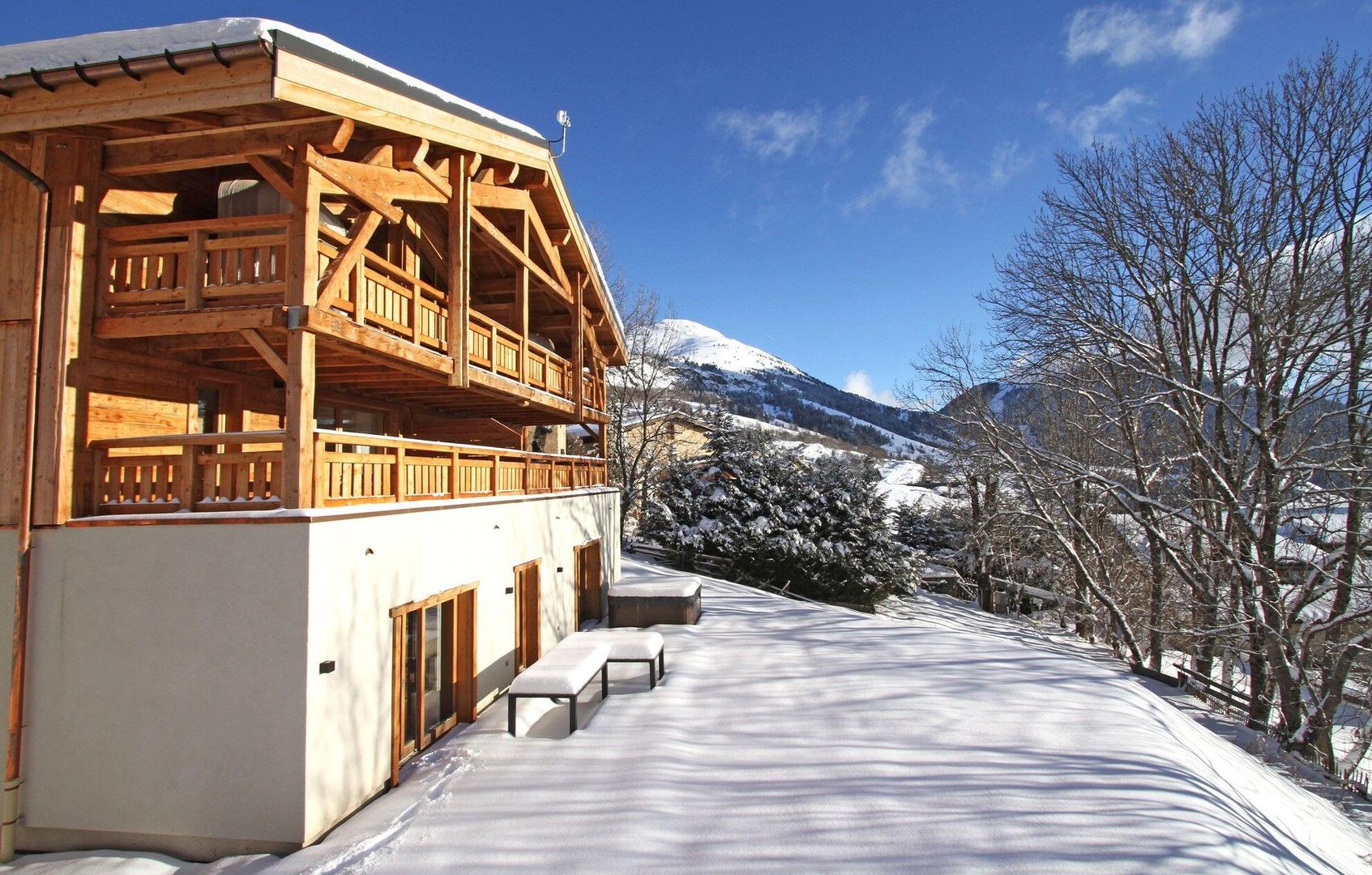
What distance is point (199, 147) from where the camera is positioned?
6.48 metres

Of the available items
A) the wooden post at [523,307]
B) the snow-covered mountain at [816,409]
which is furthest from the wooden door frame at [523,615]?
the snow-covered mountain at [816,409]

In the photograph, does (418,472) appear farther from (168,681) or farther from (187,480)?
(168,681)

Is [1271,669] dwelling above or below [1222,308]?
below

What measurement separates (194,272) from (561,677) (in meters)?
5.50

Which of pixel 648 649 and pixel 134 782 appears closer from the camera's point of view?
pixel 134 782

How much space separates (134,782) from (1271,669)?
16110mm

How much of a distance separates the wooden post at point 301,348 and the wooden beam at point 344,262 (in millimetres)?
118

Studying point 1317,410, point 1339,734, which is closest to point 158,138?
point 1317,410

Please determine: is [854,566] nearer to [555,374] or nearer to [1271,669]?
[1271,669]

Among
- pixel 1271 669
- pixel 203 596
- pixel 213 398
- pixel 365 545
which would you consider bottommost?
pixel 1271 669

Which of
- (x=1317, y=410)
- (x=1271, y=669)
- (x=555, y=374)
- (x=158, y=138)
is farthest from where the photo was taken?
(x=555, y=374)

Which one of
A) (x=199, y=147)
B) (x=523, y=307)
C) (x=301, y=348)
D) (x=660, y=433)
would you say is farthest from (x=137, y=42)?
(x=660, y=433)

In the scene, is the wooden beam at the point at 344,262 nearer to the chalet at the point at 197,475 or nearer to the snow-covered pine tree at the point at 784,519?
the chalet at the point at 197,475

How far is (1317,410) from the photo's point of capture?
504 inches
